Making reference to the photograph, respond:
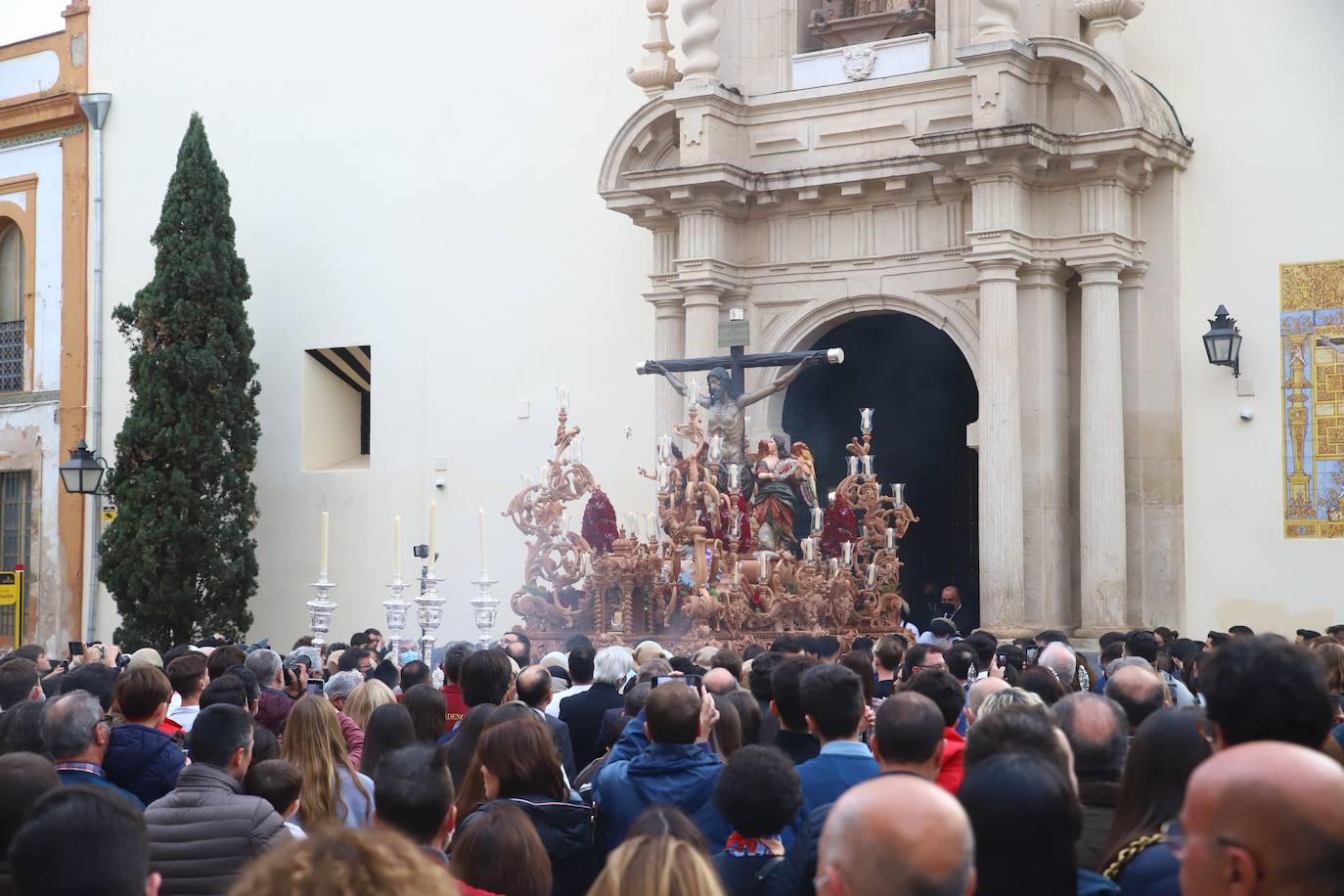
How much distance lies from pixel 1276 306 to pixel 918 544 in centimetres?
497

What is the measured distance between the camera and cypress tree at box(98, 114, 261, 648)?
851 inches

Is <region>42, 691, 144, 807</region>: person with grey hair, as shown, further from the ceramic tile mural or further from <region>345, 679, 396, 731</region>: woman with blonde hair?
the ceramic tile mural

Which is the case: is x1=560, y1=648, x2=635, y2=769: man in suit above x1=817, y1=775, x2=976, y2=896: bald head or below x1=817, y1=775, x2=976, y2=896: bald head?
below

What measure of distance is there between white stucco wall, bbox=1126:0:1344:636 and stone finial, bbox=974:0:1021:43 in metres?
1.88

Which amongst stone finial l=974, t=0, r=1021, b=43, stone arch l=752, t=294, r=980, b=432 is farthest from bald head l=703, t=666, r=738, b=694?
stone finial l=974, t=0, r=1021, b=43

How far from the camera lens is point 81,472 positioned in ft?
66.9

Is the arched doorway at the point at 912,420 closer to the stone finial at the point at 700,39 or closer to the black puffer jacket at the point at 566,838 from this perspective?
the stone finial at the point at 700,39

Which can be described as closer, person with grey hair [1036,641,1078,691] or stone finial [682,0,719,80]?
person with grey hair [1036,641,1078,691]

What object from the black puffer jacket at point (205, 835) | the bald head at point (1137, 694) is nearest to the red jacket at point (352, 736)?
the black puffer jacket at point (205, 835)

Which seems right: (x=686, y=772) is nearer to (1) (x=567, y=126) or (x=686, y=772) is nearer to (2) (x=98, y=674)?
(2) (x=98, y=674)

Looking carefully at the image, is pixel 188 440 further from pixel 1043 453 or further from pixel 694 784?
pixel 694 784

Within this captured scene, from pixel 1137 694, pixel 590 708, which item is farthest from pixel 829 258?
pixel 1137 694

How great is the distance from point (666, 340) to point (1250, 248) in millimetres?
6058

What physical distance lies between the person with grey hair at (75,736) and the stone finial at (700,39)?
540 inches
